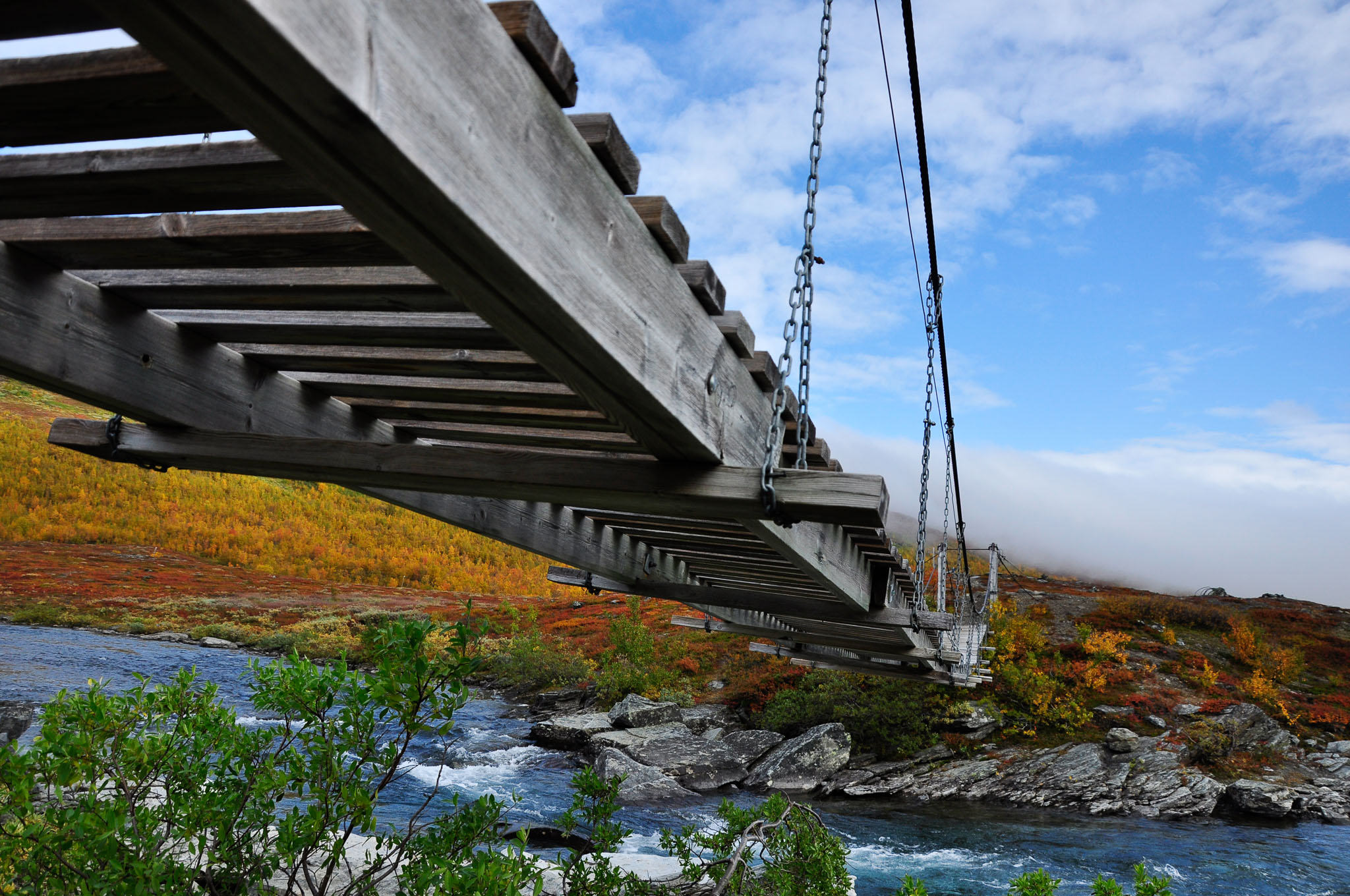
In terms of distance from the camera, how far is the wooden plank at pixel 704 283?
1.61 m

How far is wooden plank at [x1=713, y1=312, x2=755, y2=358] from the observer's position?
5.85ft

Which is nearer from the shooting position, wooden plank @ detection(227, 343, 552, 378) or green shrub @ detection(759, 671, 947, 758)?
wooden plank @ detection(227, 343, 552, 378)

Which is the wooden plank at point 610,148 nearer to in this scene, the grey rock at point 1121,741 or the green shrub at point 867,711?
the green shrub at point 867,711

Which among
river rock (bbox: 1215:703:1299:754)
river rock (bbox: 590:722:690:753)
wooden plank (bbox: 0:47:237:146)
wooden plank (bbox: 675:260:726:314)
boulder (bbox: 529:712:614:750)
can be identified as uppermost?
wooden plank (bbox: 0:47:237:146)

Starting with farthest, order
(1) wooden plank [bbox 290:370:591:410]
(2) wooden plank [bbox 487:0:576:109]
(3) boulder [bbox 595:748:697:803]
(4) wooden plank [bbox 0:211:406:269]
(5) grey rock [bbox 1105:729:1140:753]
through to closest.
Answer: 1. (5) grey rock [bbox 1105:729:1140:753]
2. (3) boulder [bbox 595:748:697:803]
3. (1) wooden plank [bbox 290:370:591:410]
4. (4) wooden plank [bbox 0:211:406:269]
5. (2) wooden plank [bbox 487:0:576:109]

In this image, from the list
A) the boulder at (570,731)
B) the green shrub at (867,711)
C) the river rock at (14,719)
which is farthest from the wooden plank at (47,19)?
the green shrub at (867,711)

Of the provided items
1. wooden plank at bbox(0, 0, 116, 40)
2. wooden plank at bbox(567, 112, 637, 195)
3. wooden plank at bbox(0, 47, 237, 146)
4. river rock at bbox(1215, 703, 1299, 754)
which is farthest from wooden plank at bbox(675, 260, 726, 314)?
river rock at bbox(1215, 703, 1299, 754)

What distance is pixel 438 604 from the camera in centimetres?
2395

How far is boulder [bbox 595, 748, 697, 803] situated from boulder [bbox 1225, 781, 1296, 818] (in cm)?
755

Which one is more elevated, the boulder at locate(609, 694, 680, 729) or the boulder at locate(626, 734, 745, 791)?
the boulder at locate(609, 694, 680, 729)

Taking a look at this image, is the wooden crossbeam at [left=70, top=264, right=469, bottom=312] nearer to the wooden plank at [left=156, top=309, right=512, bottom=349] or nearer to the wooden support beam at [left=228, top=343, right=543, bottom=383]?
the wooden plank at [left=156, top=309, right=512, bottom=349]

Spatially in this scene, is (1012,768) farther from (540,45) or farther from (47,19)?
(47,19)

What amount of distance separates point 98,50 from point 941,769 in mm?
13488

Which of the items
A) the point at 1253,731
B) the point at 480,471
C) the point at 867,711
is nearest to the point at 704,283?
the point at 480,471
